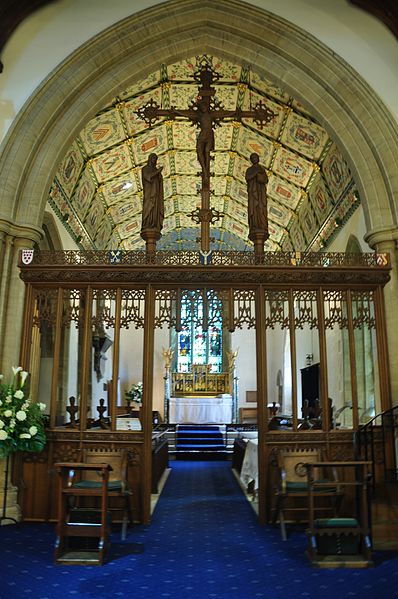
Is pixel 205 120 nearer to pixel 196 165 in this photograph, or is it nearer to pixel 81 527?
pixel 81 527

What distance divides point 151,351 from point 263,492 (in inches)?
81.6

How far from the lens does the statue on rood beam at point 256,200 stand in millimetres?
7055

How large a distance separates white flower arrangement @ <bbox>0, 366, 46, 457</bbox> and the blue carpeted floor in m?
0.87

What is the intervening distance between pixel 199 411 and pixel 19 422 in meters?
11.0

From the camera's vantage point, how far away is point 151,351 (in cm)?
651

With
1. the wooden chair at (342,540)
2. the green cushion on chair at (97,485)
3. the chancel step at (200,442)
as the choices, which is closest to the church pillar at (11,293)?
the green cushion on chair at (97,485)

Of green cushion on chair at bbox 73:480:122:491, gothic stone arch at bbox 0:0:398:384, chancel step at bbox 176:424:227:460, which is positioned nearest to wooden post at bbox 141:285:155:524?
green cushion on chair at bbox 73:480:122:491

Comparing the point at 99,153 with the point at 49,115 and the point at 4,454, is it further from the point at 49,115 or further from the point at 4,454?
the point at 4,454

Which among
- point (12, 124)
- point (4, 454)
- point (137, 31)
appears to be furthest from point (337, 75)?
point (4, 454)

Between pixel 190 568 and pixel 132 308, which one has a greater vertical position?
pixel 132 308

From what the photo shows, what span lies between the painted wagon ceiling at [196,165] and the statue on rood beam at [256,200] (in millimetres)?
1680

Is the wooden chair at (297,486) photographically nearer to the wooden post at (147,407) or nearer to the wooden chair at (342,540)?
the wooden chair at (342,540)

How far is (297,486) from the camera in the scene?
5.65 meters

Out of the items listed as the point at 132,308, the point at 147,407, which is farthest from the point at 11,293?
the point at 147,407
